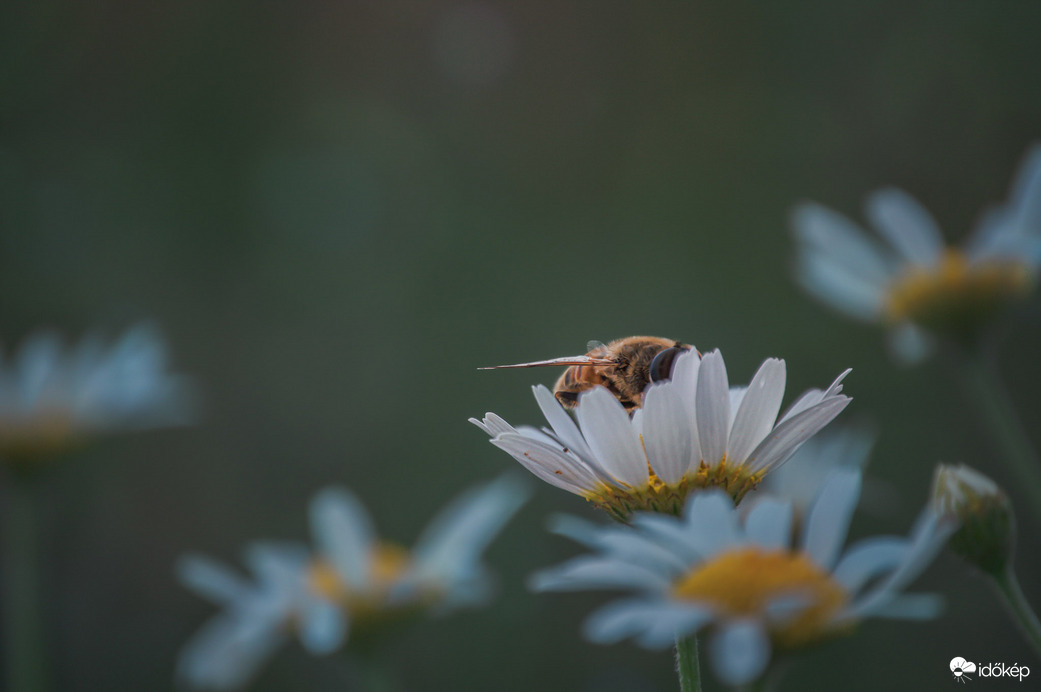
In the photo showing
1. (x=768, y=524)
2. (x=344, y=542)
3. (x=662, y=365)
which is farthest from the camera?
(x=344, y=542)

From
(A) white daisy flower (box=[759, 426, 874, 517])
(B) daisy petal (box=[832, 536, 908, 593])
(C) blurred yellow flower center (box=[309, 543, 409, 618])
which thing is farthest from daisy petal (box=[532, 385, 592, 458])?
(C) blurred yellow flower center (box=[309, 543, 409, 618])

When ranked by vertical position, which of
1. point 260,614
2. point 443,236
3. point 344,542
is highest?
point 443,236

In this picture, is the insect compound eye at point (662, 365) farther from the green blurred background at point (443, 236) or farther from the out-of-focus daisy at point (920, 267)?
the green blurred background at point (443, 236)

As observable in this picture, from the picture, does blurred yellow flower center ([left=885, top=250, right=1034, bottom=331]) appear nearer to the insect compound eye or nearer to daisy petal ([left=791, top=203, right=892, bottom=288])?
daisy petal ([left=791, top=203, right=892, bottom=288])

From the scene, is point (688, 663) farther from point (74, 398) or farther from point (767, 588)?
point (74, 398)

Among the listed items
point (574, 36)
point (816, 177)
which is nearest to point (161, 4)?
point (574, 36)

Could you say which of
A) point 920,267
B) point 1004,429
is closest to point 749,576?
point 1004,429

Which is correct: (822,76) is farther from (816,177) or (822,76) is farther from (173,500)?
(173,500)
